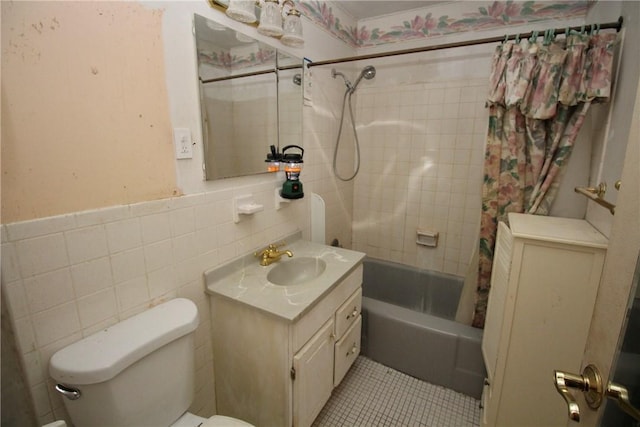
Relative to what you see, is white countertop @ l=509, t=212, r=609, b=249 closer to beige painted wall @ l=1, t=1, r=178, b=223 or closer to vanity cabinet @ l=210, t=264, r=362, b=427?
vanity cabinet @ l=210, t=264, r=362, b=427

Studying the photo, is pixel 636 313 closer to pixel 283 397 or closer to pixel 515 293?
pixel 515 293

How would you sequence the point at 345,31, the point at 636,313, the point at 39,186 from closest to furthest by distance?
the point at 636,313, the point at 39,186, the point at 345,31

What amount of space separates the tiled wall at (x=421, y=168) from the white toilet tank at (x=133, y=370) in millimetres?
1898

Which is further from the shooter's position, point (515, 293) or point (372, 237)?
point (372, 237)

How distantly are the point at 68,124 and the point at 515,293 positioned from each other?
1767mm

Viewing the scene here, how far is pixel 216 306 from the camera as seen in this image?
1.36m

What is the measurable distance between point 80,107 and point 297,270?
121 cm

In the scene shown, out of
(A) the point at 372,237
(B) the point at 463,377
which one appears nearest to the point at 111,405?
(B) the point at 463,377

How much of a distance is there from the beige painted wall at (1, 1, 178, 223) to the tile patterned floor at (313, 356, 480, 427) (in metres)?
1.53

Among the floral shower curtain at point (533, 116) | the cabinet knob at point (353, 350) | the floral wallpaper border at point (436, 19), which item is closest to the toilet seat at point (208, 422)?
the cabinet knob at point (353, 350)

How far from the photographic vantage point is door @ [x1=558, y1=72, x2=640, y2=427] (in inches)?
20.1

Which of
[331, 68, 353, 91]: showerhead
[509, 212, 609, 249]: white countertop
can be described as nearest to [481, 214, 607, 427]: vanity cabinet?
[509, 212, 609, 249]: white countertop

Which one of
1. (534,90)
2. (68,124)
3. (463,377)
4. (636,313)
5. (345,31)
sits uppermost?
(345,31)

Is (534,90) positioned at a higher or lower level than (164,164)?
higher
